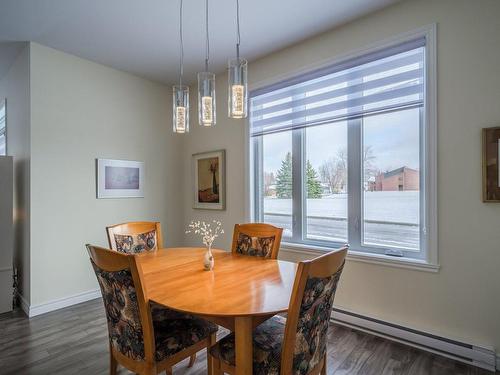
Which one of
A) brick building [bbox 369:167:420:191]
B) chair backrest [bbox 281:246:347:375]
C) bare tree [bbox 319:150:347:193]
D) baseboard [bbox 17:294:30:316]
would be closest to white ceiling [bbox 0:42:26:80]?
baseboard [bbox 17:294:30:316]

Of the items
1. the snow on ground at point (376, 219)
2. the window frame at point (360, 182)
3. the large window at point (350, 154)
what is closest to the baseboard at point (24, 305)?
the window frame at point (360, 182)

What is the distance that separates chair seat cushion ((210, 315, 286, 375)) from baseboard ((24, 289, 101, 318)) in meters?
2.47

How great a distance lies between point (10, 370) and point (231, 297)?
192 centimetres

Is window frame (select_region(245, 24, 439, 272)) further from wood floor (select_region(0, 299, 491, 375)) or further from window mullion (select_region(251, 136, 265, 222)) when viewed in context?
wood floor (select_region(0, 299, 491, 375))

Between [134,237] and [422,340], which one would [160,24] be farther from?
[422,340]

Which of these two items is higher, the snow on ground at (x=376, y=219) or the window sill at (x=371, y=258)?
the snow on ground at (x=376, y=219)

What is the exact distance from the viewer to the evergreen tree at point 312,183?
3.01 m

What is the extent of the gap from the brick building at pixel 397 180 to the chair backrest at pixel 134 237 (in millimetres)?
2110

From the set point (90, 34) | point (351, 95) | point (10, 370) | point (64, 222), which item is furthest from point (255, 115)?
point (10, 370)

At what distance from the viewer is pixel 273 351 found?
1.38 metres

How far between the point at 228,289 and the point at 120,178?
271cm

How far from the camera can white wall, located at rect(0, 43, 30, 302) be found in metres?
2.99

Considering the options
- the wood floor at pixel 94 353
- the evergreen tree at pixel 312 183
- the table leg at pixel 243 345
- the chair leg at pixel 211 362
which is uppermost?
the evergreen tree at pixel 312 183

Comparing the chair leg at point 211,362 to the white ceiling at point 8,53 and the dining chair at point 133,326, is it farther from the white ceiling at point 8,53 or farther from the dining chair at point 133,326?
the white ceiling at point 8,53
